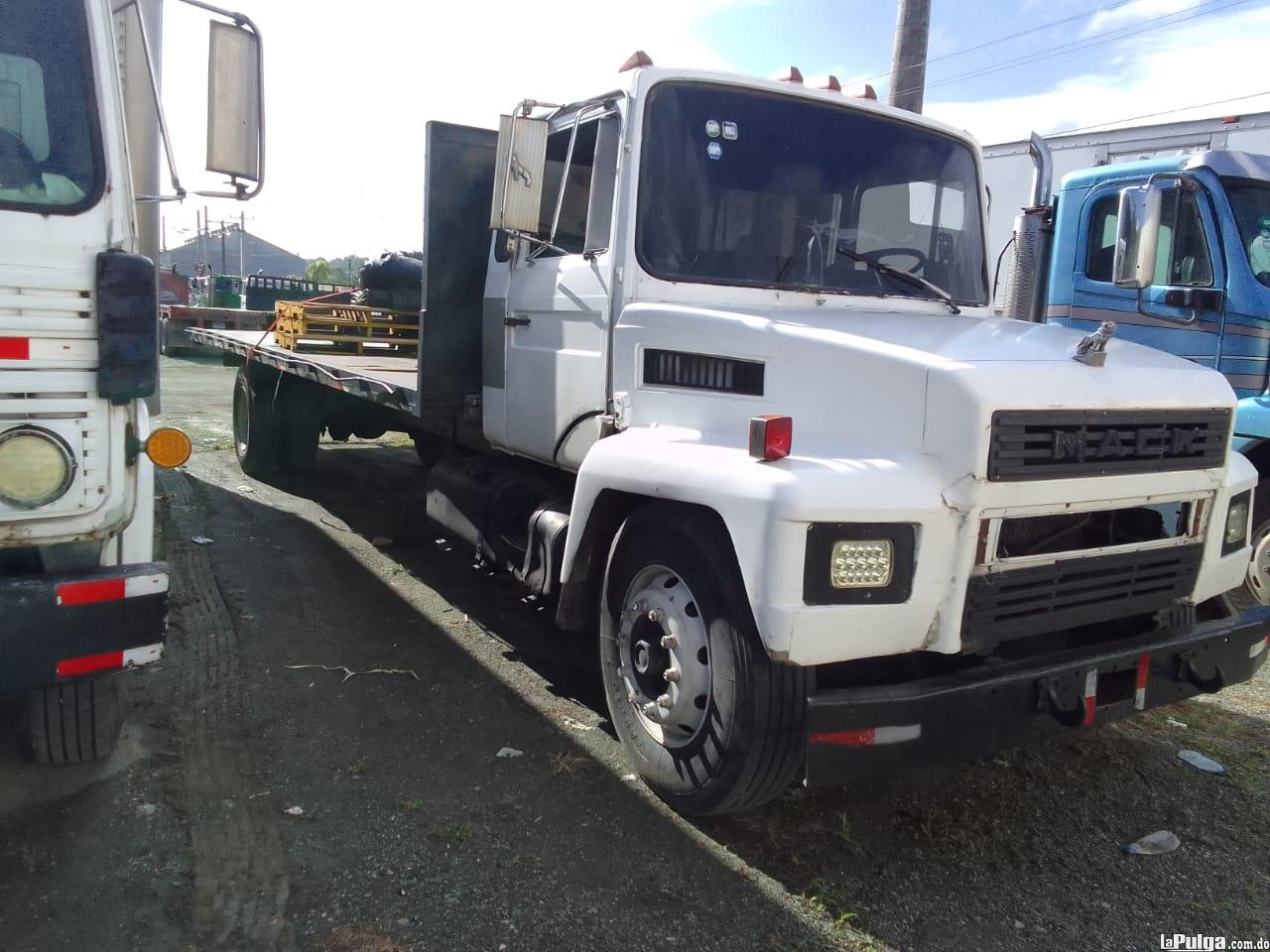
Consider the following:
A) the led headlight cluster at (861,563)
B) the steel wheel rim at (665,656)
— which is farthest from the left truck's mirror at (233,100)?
the led headlight cluster at (861,563)

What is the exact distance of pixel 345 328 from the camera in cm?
736

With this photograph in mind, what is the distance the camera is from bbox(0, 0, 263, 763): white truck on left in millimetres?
2723

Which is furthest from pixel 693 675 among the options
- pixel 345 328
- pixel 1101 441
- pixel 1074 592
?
pixel 345 328

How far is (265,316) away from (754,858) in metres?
8.42

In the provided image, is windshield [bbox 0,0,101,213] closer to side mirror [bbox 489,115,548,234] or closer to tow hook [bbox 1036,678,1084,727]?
side mirror [bbox 489,115,548,234]

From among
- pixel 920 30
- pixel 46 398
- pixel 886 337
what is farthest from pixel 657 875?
pixel 920 30

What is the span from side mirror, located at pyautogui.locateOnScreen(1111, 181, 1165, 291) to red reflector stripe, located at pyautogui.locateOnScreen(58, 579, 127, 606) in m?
5.11

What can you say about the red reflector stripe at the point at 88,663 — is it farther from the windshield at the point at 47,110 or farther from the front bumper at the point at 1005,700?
the front bumper at the point at 1005,700

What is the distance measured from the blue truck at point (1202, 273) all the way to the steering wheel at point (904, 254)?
5.15 ft

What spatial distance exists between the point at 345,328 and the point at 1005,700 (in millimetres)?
5958

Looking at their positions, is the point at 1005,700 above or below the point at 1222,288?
below

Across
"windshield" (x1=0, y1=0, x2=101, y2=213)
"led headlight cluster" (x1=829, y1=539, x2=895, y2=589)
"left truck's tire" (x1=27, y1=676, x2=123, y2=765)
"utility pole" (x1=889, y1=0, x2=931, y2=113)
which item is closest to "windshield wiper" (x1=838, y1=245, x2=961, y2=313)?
"led headlight cluster" (x1=829, y1=539, x2=895, y2=589)

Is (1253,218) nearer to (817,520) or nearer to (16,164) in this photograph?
(817,520)

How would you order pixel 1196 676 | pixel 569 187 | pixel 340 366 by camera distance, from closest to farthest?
pixel 1196 676
pixel 569 187
pixel 340 366
